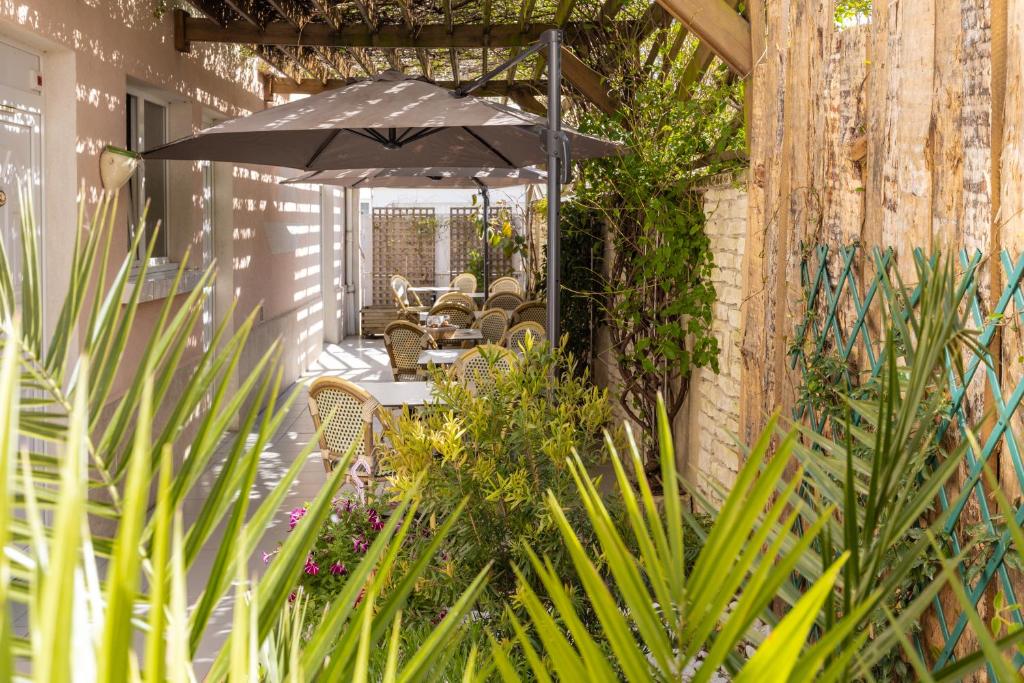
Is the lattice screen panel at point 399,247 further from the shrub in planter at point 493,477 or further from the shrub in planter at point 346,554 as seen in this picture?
the shrub in planter at point 493,477

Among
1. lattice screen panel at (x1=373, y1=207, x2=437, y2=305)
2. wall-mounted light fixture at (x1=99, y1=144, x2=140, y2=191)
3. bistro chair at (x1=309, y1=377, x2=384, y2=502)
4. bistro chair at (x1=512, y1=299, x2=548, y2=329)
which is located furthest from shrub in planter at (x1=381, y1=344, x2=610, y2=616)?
lattice screen panel at (x1=373, y1=207, x2=437, y2=305)

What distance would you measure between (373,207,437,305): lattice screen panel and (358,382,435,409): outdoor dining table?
38.0ft

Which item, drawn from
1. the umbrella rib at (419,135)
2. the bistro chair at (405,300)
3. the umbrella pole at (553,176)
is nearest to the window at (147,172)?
the umbrella rib at (419,135)

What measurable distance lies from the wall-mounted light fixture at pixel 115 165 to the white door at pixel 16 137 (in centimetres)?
43

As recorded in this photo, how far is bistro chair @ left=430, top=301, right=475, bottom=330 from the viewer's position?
10.7 metres

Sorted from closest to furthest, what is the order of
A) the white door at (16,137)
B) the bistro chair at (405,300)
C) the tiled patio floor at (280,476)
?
the tiled patio floor at (280,476) → the white door at (16,137) → the bistro chair at (405,300)

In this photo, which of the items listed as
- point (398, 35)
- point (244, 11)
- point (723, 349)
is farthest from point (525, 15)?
point (723, 349)

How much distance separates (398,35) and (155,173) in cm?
202

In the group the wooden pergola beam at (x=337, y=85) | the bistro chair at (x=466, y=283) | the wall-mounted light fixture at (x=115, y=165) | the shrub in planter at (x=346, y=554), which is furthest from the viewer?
the bistro chair at (x=466, y=283)

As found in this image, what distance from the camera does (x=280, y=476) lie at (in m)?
7.15

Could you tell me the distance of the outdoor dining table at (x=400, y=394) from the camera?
5.40 m

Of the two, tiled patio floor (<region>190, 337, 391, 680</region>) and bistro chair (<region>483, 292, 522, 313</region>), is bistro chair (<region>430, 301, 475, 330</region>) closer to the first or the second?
bistro chair (<region>483, 292, 522, 313</region>)

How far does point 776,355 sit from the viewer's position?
3197 mm

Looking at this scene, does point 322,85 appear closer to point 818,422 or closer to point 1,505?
point 818,422
